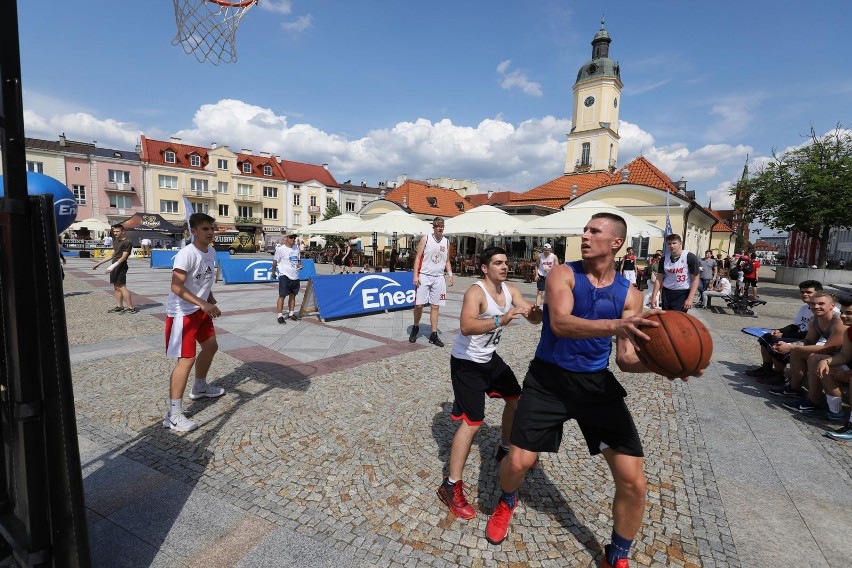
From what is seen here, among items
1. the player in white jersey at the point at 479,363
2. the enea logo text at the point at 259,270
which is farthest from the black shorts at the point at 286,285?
the enea logo text at the point at 259,270

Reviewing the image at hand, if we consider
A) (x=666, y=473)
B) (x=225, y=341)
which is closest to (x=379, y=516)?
(x=666, y=473)

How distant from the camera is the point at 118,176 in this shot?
46.6m

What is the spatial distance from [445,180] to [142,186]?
44304 mm

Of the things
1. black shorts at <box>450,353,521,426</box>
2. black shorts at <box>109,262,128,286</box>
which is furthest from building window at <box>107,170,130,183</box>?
black shorts at <box>450,353,521,426</box>

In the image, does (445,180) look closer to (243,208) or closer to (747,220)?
(243,208)

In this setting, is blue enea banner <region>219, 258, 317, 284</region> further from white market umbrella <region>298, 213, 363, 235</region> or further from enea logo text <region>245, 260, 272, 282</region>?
white market umbrella <region>298, 213, 363, 235</region>

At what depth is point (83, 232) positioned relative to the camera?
40.8 metres

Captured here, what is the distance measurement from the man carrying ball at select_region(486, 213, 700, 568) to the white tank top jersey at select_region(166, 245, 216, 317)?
128 inches

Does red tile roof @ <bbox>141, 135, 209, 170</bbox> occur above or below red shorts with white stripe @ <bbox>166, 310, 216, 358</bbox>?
above

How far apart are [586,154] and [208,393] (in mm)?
44169

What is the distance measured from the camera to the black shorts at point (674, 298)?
6785 mm

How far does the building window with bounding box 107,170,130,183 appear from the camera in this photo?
46.3 meters

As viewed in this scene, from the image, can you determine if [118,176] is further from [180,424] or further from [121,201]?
[180,424]

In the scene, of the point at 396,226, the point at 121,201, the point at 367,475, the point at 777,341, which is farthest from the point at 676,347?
the point at 121,201
